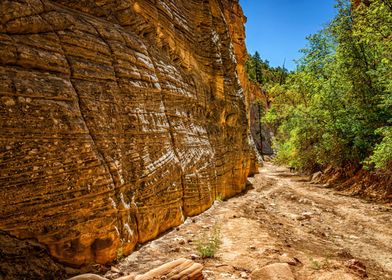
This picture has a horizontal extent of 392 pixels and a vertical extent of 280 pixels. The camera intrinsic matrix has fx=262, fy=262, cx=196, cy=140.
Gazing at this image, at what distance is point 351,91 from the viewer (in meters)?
16.8

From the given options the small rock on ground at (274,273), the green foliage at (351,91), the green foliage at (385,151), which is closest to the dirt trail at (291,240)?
the small rock on ground at (274,273)

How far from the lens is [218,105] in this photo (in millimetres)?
13953

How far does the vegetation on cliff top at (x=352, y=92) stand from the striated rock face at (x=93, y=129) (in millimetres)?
9240

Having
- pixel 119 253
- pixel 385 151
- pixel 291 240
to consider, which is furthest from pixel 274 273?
pixel 385 151

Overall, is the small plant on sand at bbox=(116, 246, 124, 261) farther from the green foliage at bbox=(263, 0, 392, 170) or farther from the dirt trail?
the green foliage at bbox=(263, 0, 392, 170)

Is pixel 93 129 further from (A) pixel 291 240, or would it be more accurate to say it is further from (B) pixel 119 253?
(A) pixel 291 240

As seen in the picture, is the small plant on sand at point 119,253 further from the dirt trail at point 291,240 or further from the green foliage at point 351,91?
the green foliage at point 351,91

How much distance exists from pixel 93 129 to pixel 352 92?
55.8 ft

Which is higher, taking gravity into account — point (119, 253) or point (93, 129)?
point (93, 129)

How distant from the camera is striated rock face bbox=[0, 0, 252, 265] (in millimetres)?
3949

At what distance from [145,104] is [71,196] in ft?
10.7

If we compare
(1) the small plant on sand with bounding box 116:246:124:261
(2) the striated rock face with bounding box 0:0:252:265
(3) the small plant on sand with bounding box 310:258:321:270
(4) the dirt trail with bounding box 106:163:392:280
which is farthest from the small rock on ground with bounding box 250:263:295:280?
(2) the striated rock face with bounding box 0:0:252:265

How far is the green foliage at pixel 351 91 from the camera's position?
1232cm

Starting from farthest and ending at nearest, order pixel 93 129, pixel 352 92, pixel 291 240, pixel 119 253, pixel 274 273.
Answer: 1. pixel 352 92
2. pixel 291 240
3. pixel 93 129
4. pixel 119 253
5. pixel 274 273
